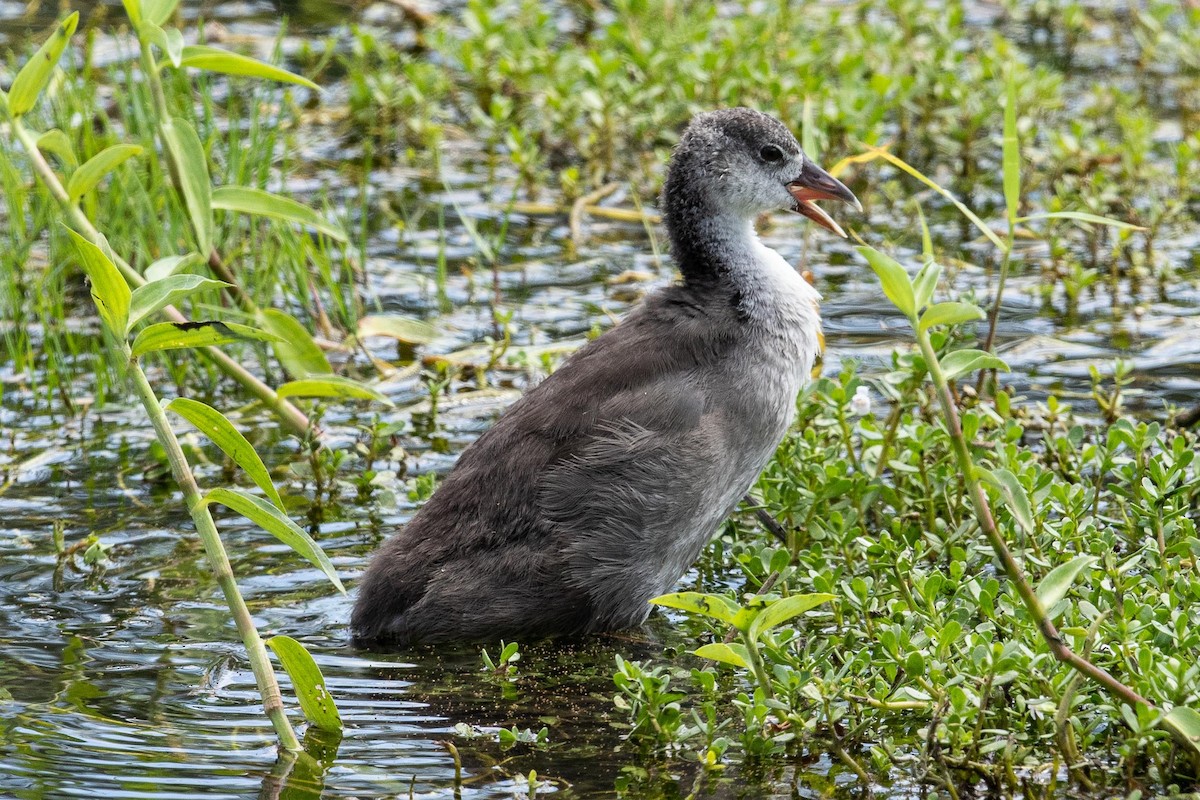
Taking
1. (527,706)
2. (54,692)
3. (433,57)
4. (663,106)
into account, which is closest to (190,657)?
(54,692)

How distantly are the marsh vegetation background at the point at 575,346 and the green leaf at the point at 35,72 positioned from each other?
245 millimetres

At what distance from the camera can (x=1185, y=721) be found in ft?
9.96

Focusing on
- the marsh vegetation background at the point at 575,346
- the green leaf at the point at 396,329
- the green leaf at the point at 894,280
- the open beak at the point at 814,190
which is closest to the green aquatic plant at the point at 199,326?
the marsh vegetation background at the point at 575,346

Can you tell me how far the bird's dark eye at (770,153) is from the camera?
5098 millimetres

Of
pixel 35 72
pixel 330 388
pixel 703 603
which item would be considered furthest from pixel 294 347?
pixel 703 603

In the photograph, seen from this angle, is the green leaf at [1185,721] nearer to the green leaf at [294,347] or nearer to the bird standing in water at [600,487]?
the bird standing in water at [600,487]

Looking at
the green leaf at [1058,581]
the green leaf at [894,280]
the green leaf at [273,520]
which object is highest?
the green leaf at [894,280]

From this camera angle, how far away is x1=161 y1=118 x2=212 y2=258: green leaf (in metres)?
4.40

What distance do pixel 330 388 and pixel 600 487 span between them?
0.91m

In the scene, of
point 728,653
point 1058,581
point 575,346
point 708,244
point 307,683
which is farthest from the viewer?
point 575,346

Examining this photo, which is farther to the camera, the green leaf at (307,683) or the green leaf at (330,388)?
the green leaf at (330,388)

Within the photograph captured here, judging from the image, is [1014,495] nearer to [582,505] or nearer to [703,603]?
[703,603]

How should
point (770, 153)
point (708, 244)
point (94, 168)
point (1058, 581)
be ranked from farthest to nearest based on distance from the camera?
1. point (770, 153)
2. point (708, 244)
3. point (94, 168)
4. point (1058, 581)

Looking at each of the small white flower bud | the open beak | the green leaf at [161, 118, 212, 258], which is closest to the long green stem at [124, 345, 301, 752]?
the green leaf at [161, 118, 212, 258]
